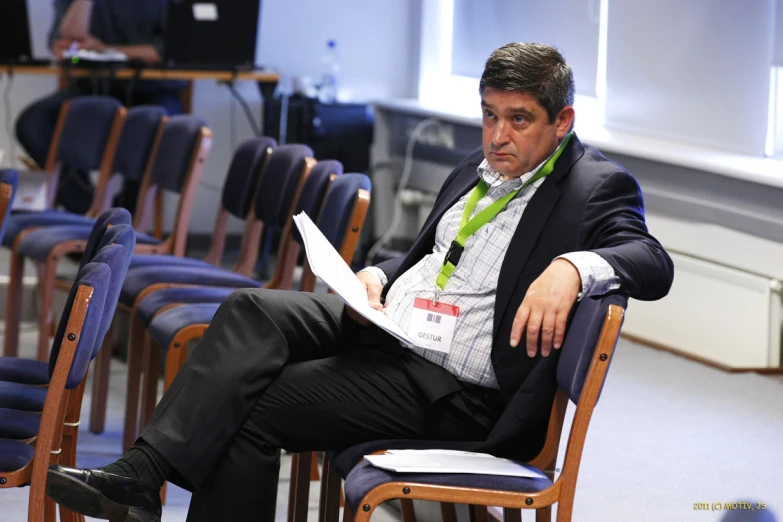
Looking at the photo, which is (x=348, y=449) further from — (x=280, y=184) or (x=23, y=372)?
(x=280, y=184)

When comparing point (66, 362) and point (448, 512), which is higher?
point (66, 362)

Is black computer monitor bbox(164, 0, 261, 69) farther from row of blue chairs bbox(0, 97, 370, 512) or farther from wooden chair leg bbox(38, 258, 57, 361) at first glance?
wooden chair leg bbox(38, 258, 57, 361)

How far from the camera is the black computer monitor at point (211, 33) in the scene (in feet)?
18.2

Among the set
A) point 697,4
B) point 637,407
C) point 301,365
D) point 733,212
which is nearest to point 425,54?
point 697,4

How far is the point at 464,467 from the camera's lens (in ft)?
6.02

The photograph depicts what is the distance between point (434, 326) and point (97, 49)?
426cm

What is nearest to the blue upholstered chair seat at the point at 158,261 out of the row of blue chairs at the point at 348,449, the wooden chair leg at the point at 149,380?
the wooden chair leg at the point at 149,380

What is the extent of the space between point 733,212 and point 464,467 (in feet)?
8.86

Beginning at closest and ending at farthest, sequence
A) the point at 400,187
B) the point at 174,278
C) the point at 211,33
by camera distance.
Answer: the point at 174,278
the point at 211,33
the point at 400,187

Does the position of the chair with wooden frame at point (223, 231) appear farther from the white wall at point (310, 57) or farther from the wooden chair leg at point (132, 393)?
the white wall at point (310, 57)

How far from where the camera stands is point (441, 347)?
2111 millimetres

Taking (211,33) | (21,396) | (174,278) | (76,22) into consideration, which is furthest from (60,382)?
(76,22)

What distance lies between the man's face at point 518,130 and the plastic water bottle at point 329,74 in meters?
3.99

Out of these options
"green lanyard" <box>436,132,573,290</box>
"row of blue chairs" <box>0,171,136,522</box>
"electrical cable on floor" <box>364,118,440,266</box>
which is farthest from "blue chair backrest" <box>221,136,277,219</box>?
"electrical cable on floor" <box>364,118,440,266</box>
